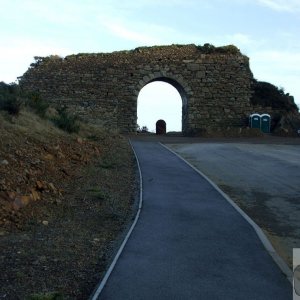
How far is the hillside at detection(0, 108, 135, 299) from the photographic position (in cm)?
668

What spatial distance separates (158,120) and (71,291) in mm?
33292

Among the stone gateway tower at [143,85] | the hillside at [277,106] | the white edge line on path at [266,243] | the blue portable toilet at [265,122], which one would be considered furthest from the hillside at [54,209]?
the hillside at [277,106]

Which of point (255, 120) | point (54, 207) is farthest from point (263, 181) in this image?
point (255, 120)

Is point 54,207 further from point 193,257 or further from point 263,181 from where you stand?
point 263,181

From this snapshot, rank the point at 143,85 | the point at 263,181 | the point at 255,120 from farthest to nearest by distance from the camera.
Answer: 1. the point at 143,85
2. the point at 255,120
3. the point at 263,181

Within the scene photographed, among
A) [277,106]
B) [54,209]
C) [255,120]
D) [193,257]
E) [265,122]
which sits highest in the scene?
[277,106]

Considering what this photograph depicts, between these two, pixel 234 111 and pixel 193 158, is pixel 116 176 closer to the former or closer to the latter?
pixel 193 158

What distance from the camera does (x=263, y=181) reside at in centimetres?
1464

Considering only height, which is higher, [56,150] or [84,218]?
[56,150]

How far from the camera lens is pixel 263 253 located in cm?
793

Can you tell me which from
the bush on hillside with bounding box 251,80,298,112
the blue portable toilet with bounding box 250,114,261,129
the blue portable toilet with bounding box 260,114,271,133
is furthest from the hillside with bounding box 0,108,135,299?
the bush on hillside with bounding box 251,80,298,112

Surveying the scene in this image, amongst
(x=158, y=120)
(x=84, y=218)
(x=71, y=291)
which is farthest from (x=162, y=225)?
(x=158, y=120)

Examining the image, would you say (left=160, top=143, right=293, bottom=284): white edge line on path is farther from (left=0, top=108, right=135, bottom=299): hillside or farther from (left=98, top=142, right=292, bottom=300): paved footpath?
(left=0, top=108, right=135, bottom=299): hillside

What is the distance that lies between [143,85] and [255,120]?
780cm
